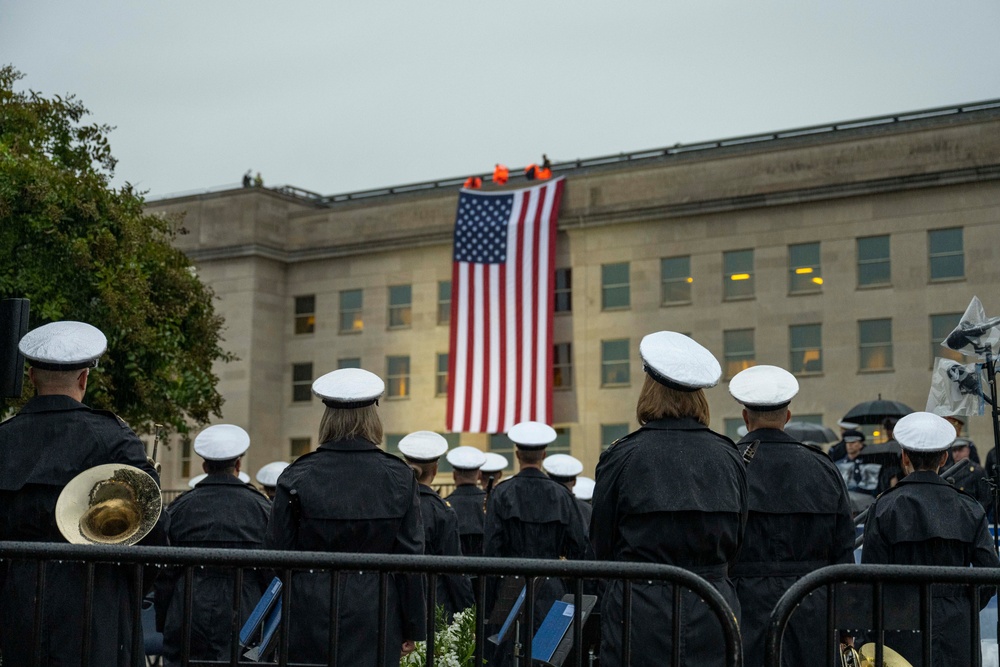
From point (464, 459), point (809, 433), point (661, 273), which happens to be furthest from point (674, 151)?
point (464, 459)

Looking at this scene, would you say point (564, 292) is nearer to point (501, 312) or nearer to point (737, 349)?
point (501, 312)

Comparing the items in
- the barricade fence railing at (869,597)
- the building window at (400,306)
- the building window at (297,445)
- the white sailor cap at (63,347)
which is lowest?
the barricade fence railing at (869,597)

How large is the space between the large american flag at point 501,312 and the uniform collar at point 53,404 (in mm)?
34414

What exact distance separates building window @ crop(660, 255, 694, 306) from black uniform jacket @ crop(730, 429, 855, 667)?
37.2 m

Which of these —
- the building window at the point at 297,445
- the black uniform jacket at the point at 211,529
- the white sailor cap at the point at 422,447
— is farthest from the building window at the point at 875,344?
the black uniform jacket at the point at 211,529

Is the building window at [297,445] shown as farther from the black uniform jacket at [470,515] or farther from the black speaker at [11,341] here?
the black speaker at [11,341]

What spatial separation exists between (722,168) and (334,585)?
40.3 metres

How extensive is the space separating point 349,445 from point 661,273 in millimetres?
38666

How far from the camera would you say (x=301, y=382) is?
5181 cm

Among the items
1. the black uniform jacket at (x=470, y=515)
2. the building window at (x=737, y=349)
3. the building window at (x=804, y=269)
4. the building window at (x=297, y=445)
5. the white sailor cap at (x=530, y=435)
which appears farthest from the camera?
the building window at (x=297, y=445)

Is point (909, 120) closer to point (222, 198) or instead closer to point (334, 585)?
point (222, 198)

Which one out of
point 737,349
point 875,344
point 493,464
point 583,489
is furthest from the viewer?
point 737,349

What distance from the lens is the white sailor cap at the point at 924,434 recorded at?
7910 mm

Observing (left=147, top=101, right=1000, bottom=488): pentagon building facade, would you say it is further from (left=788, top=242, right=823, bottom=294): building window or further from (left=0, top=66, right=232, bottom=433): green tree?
(left=0, top=66, right=232, bottom=433): green tree
